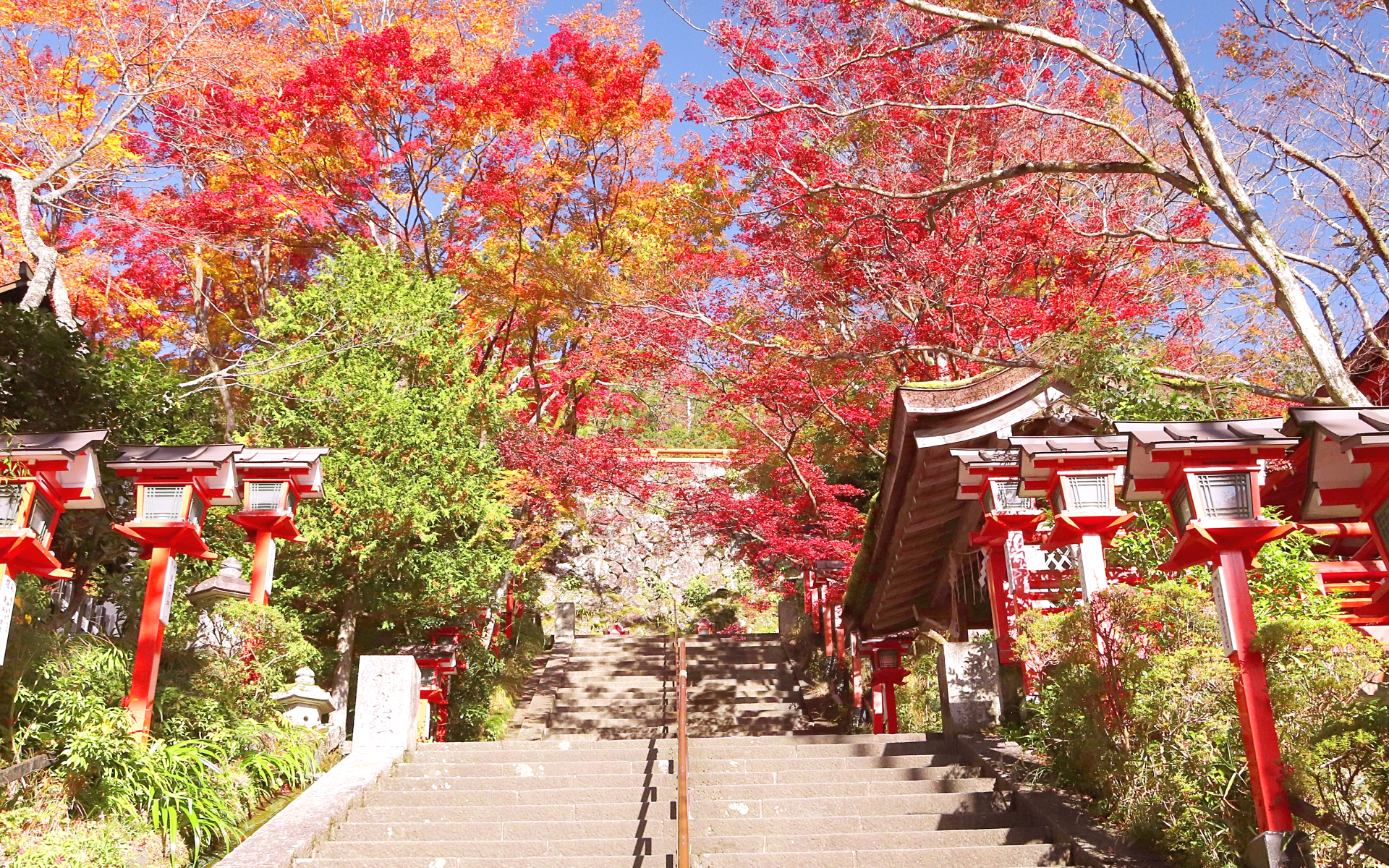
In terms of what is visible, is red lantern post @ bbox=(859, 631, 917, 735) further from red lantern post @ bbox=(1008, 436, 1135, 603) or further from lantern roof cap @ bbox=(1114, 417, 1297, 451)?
lantern roof cap @ bbox=(1114, 417, 1297, 451)

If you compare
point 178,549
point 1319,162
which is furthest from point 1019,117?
point 178,549

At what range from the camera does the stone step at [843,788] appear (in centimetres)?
724

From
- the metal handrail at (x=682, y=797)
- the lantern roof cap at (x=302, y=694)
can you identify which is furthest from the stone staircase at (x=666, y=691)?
the metal handrail at (x=682, y=797)

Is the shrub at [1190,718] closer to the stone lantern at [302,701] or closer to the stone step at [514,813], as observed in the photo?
the stone step at [514,813]

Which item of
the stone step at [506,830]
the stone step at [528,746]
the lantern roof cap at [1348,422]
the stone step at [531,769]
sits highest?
the lantern roof cap at [1348,422]

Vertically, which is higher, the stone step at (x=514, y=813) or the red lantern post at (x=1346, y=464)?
the red lantern post at (x=1346, y=464)

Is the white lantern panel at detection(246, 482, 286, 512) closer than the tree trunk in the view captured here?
Yes

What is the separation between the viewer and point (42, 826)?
5.91m

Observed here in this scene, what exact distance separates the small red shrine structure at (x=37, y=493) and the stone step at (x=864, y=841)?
471 cm

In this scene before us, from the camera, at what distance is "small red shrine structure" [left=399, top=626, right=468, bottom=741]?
11.9 meters

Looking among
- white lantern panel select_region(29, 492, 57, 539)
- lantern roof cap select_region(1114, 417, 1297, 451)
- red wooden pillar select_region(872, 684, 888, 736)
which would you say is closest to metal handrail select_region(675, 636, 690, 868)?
lantern roof cap select_region(1114, 417, 1297, 451)

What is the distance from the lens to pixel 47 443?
20.7ft

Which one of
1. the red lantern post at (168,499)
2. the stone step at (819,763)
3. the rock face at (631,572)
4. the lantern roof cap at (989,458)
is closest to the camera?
the red lantern post at (168,499)

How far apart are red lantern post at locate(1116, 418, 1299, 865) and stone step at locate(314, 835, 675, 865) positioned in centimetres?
371
